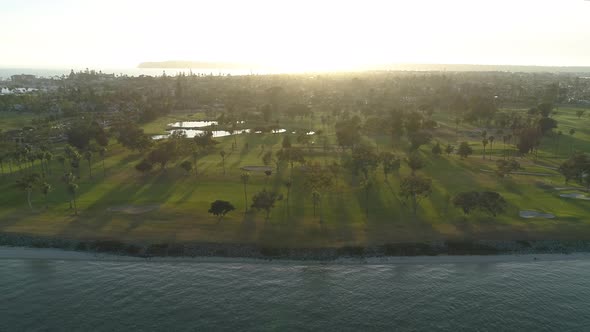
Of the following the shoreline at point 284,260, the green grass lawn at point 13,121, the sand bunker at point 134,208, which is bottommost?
the shoreline at point 284,260

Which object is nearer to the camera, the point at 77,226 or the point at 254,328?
the point at 254,328

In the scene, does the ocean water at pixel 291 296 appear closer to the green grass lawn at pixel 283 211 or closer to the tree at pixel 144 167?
the green grass lawn at pixel 283 211

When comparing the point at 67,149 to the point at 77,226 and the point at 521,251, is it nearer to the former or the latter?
the point at 77,226

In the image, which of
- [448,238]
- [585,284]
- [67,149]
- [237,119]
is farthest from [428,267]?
[237,119]

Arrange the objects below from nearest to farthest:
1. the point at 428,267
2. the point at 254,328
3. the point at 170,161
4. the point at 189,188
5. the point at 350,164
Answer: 1. the point at 254,328
2. the point at 428,267
3. the point at 189,188
4. the point at 350,164
5. the point at 170,161

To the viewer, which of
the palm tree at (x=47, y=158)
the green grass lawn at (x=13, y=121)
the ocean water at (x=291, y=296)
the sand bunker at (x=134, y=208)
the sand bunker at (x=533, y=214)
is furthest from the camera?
the green grass lawn at (x=13, y=121)

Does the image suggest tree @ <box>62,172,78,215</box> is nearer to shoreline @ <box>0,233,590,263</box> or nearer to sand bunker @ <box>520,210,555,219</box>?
shoreline @ <box>0,233,590,263</box>

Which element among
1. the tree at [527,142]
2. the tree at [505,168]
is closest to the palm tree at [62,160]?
the tree at [505,168]

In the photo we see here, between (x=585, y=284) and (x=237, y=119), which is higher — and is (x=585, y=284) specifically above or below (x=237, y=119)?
below
